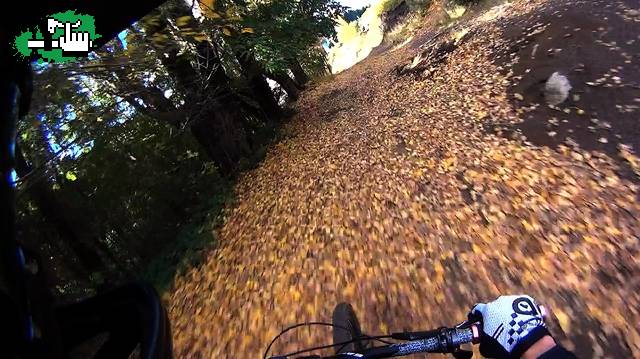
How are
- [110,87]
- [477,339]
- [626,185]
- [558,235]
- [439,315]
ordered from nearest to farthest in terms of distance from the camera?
[477,339], [439,315], [558,235], [626,185], [110,87]

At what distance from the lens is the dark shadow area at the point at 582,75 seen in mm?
6441

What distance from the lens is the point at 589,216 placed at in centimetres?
494

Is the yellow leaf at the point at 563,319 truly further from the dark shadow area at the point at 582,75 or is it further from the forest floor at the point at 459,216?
the dark shadow area at the point at 582,75

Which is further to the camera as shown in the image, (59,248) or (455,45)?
(455,45)

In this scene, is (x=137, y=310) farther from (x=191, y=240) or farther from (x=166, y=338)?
Result: (x=191, y=240)

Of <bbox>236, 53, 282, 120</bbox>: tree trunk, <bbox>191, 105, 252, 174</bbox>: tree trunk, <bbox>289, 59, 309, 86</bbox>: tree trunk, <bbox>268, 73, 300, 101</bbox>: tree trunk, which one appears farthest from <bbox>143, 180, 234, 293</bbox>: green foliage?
<bbox>289, 59, 309, 86</bbox>: tree trunk

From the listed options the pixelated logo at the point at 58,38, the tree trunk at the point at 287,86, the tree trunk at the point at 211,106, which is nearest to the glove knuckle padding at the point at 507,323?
the pixelated logo at the point at 58,38

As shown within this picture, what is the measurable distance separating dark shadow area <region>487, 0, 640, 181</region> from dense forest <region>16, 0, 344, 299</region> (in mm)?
5540

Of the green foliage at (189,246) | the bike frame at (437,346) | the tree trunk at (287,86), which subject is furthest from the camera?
the tree trunk at (287,86)

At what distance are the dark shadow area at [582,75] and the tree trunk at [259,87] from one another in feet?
23.0

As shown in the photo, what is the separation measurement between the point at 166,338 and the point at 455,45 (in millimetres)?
13943


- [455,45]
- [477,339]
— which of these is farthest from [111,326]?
[455,45]

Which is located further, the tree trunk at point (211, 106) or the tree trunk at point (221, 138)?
the tree trunk at point (221, 138)

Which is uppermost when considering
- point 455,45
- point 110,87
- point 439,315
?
point 110,87
